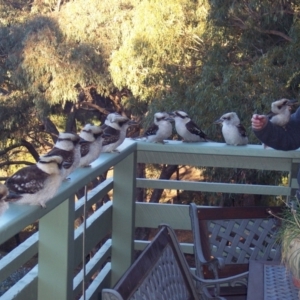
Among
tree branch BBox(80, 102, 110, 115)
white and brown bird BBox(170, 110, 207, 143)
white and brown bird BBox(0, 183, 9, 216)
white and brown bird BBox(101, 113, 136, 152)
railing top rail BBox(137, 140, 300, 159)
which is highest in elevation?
white and brown bird BBox(0, 183, 9, 216)

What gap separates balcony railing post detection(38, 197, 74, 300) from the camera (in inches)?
81.7

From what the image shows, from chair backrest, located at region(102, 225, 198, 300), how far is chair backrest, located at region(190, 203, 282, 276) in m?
0.53

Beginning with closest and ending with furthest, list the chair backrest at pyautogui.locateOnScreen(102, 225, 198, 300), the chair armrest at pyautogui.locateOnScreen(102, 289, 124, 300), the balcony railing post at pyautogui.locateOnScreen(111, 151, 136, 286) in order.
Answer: the chair armrest at pyautogui.locateOnScreen(102, 289, 124, 300) < the chair backrest at pyautogui.locateOnScreen(102, 225, 198, 300) < the balcony railing post at pyautogui.locateOnScreen(111, 151, 136, 286)

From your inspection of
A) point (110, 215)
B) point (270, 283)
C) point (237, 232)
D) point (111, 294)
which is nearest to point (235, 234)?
point (237, 232)

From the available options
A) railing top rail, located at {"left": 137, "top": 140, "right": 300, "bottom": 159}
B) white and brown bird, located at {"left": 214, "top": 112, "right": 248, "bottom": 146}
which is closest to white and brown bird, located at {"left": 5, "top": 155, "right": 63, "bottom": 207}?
railing top rail, located at {"left": 137, "top": 140, "right": 300, "bottom": 159}

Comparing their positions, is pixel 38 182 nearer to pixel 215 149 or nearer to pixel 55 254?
pixel 55 254

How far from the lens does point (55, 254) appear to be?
82.4 inches

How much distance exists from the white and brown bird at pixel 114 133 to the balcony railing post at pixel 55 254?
0.77 metres

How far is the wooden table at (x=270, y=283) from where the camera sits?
6.31 feet

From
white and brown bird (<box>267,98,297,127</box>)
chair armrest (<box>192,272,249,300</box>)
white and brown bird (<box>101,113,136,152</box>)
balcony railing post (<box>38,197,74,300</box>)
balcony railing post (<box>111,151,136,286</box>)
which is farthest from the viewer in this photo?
white and brown bird (<box>267,98,297,127</box>)

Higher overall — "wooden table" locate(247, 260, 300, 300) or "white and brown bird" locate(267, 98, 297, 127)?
"white and brown bird" locate(267, 98, 297, 127)

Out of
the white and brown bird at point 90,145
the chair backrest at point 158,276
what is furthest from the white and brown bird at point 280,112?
the chair backrest at point 158,276

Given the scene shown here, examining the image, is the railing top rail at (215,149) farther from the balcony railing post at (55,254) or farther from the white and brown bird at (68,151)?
the balcony railing post at (55,254)

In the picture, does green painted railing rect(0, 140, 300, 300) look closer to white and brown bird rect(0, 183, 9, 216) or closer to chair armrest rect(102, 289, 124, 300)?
white and brown bird rect(0, 183, 9, 216)
